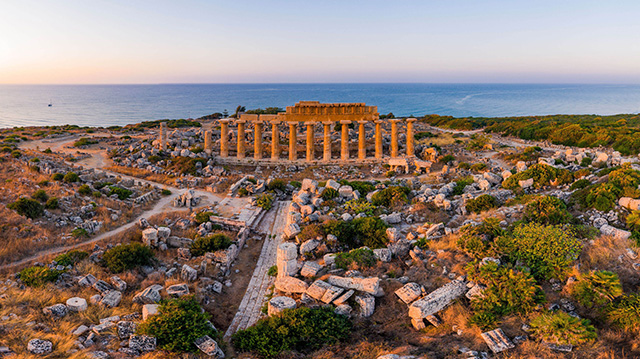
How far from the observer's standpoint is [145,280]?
14.8 m

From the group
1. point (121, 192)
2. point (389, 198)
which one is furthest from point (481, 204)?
point (121, 192)

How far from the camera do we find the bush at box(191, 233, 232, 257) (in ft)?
57.9

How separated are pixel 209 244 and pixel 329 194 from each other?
8380 millimetres

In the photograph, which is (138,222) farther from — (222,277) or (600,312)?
(600,312)

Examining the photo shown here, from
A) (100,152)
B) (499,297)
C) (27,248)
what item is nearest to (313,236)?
(499,297)

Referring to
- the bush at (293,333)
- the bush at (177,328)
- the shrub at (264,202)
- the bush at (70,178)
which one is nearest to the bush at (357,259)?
the bush at (293,333)

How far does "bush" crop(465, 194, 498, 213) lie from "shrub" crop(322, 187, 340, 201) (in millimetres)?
7695

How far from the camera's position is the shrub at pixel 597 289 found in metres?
10.4

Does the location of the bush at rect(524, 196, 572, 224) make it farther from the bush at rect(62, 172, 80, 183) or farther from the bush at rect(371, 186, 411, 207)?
the bush at rect(62, 172, 80, 183)

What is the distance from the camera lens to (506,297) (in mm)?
11008

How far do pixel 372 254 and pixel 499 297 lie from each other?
4.88 meters

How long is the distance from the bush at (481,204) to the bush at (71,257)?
720 inches

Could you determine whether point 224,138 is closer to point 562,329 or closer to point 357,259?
point 357,259

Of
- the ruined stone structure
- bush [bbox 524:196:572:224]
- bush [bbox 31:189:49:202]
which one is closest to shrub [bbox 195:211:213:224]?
bush [bbox 31:189:49:202]
